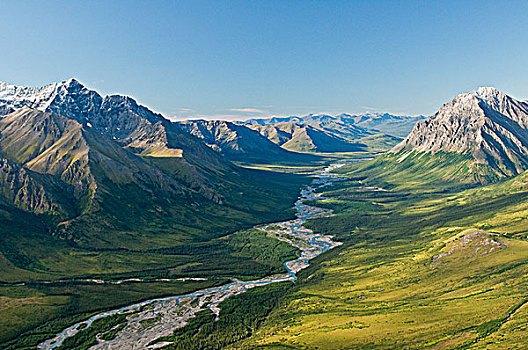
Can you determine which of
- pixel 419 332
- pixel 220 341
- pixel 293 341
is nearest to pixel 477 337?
pixel 419 332

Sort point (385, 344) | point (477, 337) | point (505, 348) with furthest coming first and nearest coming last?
point (385, 344) → point (477, 337) → point (505, 348)

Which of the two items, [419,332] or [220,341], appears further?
[220,341]

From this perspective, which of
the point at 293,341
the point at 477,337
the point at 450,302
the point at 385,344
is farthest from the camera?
the point at 450,302

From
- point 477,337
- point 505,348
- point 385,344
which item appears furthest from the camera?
point 385,344

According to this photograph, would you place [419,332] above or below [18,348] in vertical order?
below

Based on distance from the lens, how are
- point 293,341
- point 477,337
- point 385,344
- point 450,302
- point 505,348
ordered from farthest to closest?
point 450,302, point 293,341, point 385,344, point 477,337, point 505,348

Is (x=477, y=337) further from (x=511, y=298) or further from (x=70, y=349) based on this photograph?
(x=70, y=349)

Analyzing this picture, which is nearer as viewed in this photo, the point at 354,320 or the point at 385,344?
the point at 385,344

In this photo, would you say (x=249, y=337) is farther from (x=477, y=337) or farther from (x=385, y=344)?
(x=477, y=337)

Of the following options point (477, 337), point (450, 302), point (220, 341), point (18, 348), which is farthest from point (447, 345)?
point (18, 348)
